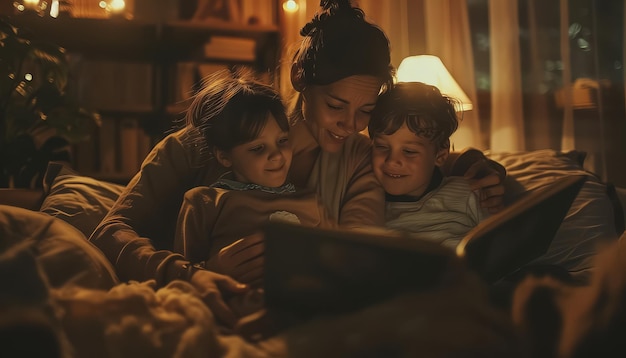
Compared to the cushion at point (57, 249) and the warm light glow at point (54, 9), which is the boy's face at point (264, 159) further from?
→ the warm light glow at point (54, 9)

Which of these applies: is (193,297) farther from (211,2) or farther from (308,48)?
(211,2)

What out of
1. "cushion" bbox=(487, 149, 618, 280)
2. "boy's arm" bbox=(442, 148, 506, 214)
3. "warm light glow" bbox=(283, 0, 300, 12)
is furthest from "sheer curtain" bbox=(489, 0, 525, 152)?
"boy's arm" bbox=(442, 148, 506, 214)

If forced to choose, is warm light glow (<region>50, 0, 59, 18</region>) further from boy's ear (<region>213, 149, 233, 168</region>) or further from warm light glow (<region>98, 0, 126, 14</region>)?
boy's ear (<region>213, 149, 233, 168</region>)

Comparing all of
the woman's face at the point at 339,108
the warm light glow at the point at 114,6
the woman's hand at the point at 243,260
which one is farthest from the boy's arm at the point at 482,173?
the warm light glow at the point at 114,6

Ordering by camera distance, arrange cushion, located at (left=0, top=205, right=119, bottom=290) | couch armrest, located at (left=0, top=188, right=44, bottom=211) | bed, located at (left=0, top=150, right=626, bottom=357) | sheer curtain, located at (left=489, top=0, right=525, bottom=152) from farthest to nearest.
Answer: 1. sheer curtain, located at (left=489, top=0, right=525, bottom=152)
2. couch armrest, located at (left=0, top=188, right=44, bottom=211)
3. cushion, located at (left=0, top=205, right=119, bottom=290)
4. bed, located at (left=0, top=150, right=626, bottom=357)

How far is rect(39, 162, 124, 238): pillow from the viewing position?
131cm

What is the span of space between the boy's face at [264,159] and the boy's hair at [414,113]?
0.19 metres

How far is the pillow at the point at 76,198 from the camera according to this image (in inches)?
51.4

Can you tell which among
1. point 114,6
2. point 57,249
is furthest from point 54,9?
point 57,249

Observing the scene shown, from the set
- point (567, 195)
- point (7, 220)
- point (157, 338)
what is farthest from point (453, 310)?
point (7, 220)

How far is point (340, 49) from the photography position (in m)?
1.14

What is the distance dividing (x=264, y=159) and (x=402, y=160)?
25cm

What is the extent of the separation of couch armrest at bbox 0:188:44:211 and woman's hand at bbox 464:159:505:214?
0.86 metres

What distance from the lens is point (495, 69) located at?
2545 millimetres
